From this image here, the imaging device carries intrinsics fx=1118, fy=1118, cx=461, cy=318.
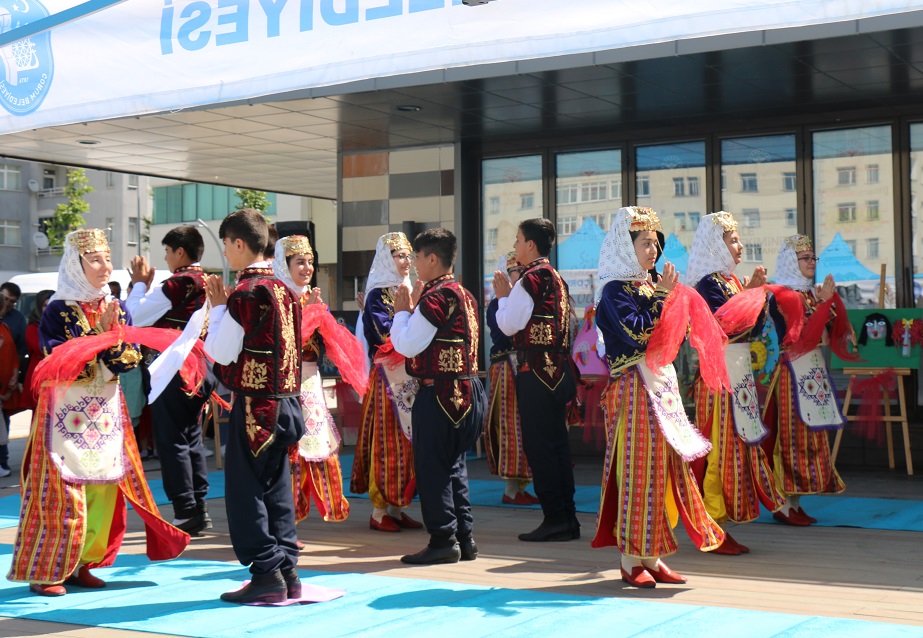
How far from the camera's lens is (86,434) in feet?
16.9

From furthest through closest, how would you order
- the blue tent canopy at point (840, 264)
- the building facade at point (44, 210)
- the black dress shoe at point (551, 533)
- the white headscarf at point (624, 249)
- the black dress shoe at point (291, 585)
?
the building facade at point (44, 210), the blue tent canopy at point (840, 264), the black dress shoe at point (551, 533), the white headscarf at point (624, 249), the black dress shoe at point (291, 585)

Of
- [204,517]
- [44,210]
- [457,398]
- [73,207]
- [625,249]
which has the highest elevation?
[44,210]

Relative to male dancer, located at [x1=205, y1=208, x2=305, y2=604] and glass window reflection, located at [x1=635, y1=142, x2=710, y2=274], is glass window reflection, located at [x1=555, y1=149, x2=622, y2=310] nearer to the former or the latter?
glass window reflection, located at [x1=635, y1=142, x2=710, y2=274]

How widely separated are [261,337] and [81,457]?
1.13 m

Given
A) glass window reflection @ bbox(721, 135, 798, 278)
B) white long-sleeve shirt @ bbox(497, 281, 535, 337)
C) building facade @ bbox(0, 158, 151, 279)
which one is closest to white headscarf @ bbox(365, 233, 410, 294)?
white long-sleeve shirt @ bbox(497, 281, 535, 337)

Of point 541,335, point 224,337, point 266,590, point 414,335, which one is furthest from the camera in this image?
point 541,335

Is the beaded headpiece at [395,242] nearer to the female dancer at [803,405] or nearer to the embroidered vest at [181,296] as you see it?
the embroidered vest at [181,296]

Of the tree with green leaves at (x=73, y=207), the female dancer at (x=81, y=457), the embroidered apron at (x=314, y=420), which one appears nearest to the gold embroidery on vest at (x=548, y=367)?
the embroidered apron at (x=314, y=420)

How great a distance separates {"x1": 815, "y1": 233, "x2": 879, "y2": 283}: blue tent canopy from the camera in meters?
9.48

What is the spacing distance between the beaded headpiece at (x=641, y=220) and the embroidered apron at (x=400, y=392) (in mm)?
2092

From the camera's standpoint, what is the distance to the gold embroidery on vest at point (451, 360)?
550cm

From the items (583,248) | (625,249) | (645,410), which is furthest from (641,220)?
(583,248)

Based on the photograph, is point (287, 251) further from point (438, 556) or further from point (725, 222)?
point (725, 222)

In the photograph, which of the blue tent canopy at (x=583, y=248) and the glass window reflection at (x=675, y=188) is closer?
the glass window reflection at (x=675, y=188)
